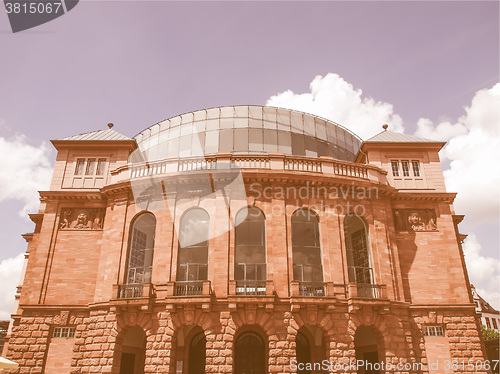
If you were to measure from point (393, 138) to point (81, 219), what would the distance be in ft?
72.5

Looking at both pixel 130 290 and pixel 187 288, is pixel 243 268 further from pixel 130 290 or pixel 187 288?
pixel 130 290

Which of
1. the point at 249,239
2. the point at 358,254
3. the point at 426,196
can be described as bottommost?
the point at 358,254

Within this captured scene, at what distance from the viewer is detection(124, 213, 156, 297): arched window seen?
21.4 m

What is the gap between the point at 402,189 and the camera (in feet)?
83.9

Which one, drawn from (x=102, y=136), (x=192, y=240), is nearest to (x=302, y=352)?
(x=192, y=240)

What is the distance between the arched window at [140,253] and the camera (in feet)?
70.2

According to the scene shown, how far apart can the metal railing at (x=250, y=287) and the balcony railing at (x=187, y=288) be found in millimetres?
2063

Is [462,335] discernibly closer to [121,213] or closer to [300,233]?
[300,233]

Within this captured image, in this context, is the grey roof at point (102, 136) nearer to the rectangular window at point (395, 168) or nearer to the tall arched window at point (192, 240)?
the tall arched window at point (192, 240)

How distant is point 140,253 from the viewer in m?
23.8

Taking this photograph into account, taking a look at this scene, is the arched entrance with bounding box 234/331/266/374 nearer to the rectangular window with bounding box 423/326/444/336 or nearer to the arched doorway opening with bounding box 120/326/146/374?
the arched doorway opening with bounding box 120/326/146/374

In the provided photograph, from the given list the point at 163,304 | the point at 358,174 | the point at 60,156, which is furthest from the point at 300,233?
the point at 60,156

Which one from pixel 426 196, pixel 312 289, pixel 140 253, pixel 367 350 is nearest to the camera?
pixel 312 289

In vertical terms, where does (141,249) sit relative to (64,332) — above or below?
above
